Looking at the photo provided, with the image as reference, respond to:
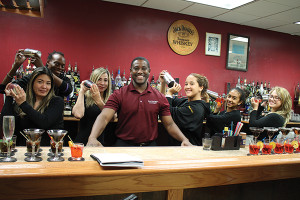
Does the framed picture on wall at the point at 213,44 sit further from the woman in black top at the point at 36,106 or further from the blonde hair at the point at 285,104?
the woman in black top at the point at 36,106

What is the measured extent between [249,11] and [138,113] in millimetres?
3406

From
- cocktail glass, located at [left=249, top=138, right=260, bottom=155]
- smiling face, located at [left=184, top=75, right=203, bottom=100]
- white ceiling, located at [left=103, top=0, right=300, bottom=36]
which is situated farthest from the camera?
white ceiling, located at [left=103, top=0, right=300, bottom=36]

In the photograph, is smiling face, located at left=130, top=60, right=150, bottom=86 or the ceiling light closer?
smiling face, located at left=130, top=60, right=150, bottom=86

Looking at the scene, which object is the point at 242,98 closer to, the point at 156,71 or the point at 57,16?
the point at 156,71

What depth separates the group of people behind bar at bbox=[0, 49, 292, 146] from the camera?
2.14 meters

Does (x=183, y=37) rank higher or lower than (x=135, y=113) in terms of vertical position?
higher

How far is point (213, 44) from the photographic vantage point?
527 cm

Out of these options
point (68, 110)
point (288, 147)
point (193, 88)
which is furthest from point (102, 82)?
point (288, 147)

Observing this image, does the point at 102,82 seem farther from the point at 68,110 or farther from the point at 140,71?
the point at 68,110

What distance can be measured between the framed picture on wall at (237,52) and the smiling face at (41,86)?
163 inches

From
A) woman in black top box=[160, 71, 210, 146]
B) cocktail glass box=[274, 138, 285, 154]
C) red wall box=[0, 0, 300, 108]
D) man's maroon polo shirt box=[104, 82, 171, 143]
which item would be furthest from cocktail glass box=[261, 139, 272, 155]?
red wall box=[0, 0, 300, 108]

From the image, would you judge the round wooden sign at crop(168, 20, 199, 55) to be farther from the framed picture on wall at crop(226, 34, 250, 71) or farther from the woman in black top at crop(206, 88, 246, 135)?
the woman in black top at crop(206, 88, 246, 135)

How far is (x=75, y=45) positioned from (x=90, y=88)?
2138 millimetres

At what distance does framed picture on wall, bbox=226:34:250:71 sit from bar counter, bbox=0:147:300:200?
13.3ft
